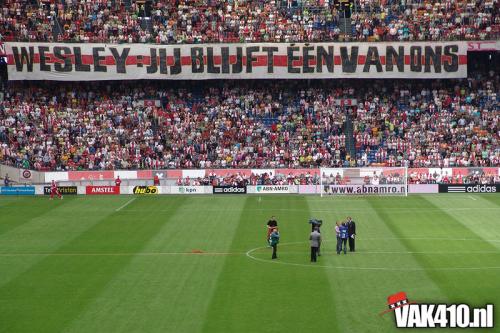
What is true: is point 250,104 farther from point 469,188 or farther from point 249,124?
point 469,188

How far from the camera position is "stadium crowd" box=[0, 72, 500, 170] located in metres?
68.2

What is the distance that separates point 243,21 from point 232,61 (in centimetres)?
398

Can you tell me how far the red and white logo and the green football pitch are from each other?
1.73 feet

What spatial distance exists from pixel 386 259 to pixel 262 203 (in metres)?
22.3

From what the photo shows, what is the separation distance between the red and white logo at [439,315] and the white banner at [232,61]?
153ft

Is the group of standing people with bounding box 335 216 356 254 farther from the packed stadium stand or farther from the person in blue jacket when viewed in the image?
the packed stadium stand

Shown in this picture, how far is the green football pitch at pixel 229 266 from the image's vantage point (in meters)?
27.9

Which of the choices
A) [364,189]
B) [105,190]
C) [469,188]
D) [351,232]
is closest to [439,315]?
[351,232]

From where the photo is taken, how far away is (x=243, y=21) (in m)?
74.7

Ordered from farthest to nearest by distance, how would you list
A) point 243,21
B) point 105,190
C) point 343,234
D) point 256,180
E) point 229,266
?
point 243,21
point 256,180
point 105,190
point 343,234
point 229,266

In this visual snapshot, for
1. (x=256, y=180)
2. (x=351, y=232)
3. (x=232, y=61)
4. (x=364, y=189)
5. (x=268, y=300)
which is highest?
(x=232, y=61)

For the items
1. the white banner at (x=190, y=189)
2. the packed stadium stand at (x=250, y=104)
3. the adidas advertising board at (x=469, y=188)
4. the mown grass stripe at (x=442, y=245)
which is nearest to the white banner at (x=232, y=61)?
the packed stadium stand at (x=250, y=104)

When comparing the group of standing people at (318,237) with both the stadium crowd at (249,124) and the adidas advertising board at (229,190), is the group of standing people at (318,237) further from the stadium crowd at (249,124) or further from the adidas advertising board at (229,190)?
the stadium crowd at (249,124)

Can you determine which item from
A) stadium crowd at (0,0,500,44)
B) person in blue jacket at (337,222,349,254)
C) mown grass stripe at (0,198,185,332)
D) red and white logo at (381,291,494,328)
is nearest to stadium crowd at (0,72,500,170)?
stadium crowd at (0,0,500,44)
